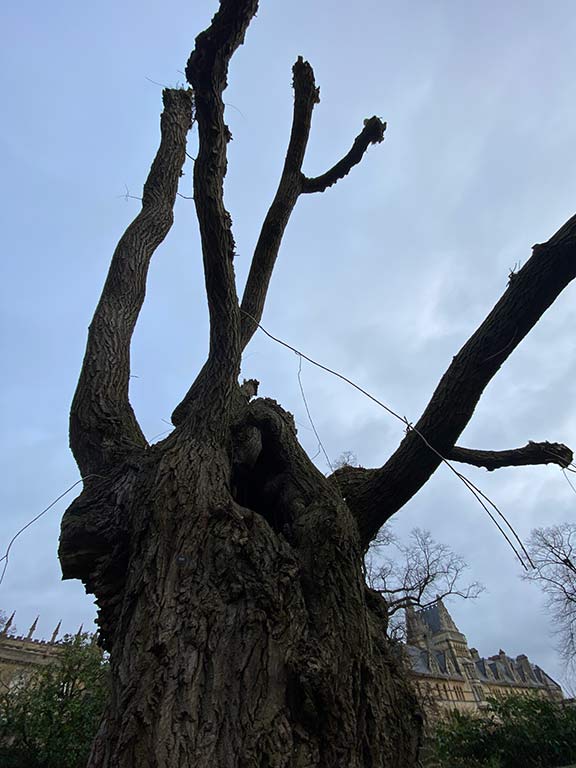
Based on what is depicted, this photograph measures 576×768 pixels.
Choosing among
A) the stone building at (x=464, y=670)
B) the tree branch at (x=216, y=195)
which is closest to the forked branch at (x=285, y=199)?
the tree branch at (x=216, y=195)

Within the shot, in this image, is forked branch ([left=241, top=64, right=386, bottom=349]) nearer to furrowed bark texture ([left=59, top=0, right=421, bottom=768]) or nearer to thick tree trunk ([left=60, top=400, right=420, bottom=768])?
furrowed bark texture ([left=59, top=0, right=421, bottom=768])

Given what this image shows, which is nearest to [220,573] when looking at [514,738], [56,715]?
[56,715]

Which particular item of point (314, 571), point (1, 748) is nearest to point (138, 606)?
point (314, 571)

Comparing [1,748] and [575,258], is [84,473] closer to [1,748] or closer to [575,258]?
[575,258]

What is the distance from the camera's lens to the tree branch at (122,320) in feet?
8.05

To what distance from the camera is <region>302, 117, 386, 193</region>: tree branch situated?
3650 mm

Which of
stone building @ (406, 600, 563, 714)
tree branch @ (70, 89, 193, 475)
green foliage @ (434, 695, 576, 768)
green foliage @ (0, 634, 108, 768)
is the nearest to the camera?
tree branch @ (70, 89, 193, 475)

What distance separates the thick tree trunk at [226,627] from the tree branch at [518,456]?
104 cm

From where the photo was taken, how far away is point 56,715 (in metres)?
6.57

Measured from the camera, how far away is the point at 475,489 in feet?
4.76

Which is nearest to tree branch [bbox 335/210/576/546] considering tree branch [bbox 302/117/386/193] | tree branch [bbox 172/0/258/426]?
tree branch [bbox 172/0/258/426]

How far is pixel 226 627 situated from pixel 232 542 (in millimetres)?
311

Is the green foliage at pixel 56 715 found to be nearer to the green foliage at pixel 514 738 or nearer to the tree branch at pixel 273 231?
the green foliage at pixel 514 738

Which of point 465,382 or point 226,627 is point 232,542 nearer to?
point 226,627
